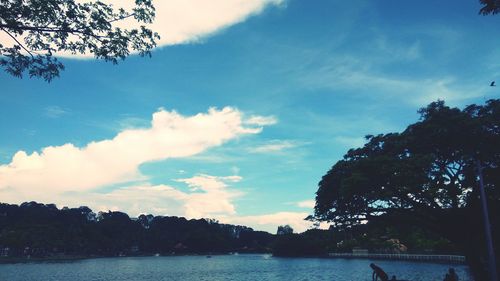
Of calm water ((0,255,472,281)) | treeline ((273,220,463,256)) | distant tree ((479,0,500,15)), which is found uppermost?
distant tree ((479,0,500,15))

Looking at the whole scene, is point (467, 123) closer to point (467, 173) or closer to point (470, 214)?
point (467, 173)

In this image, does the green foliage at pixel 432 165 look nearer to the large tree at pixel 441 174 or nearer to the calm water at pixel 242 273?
the large tree at pixel 441 174

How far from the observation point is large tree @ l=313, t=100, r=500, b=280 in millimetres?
30344

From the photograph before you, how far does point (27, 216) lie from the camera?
616 feet

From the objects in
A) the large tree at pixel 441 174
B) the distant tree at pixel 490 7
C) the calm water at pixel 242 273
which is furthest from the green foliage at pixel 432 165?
the calm water at pixel 242 273

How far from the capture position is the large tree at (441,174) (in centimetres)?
3034

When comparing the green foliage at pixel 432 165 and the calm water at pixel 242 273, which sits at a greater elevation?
the green foliage at pixel 432 165

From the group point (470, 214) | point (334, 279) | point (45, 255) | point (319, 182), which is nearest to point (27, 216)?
point (45, 255)

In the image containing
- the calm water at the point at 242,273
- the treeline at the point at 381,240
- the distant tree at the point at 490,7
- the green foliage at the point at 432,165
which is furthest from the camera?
the calm water at the point at 242,273

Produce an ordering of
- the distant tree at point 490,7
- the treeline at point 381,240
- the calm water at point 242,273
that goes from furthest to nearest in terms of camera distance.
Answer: the calm water at point 242,273 → the treeline at point 381,240 → the distant tree at point 490,7

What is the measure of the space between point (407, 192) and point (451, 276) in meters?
6.46

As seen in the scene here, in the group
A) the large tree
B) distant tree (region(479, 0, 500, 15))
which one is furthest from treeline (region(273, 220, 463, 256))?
distant tree (region(479, 0, 500, 15))

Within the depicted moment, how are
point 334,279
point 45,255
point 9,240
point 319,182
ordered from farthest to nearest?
point 45,255 < point 9,240 < point 334,279 < point 319,182

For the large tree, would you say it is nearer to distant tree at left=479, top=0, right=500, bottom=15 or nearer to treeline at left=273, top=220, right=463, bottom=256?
treeline at left=273, top=220, right=463, bottom=256
